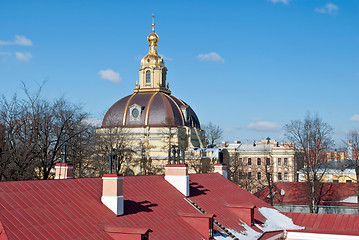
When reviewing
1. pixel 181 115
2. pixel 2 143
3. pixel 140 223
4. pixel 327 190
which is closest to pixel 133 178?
pixel 140 223

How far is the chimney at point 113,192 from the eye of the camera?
1436 centimetres

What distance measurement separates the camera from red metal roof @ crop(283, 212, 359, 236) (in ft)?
76.0

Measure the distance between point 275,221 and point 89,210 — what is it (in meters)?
12.4

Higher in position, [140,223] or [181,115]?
[181,115]

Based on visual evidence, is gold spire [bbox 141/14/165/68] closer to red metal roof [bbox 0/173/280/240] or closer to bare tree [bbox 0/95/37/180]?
bare tree [bbox 0/95/37/180]

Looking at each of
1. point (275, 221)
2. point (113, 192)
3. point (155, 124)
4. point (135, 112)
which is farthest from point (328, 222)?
point (135, 112)

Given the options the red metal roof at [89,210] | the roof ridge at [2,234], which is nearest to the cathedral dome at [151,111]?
the red metal roof at [89,210]

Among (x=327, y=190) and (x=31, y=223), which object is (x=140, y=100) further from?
(x=31, y=223)

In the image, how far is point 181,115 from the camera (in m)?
66.9

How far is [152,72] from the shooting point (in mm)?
73188

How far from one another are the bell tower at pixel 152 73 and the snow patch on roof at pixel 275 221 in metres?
48.4

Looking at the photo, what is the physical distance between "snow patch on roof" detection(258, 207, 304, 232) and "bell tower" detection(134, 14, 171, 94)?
48368mm

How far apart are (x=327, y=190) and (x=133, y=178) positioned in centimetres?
3150

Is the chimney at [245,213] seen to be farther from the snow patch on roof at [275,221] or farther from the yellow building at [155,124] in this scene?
the yellow building at [155,124]
